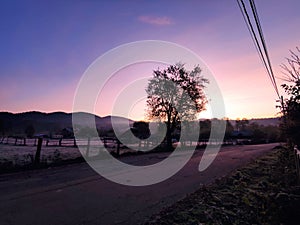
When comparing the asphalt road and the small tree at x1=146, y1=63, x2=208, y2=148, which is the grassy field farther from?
the small tree at x1=146, y1=63, x2=208, y2=148

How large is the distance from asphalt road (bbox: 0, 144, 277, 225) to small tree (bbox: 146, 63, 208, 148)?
23300 mm

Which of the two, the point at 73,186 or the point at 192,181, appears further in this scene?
the point at 192,181

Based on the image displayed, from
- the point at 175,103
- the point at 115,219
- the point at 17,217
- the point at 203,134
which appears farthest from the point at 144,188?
the point at 203,134

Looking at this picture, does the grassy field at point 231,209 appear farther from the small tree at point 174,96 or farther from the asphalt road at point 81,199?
the small tree at point 174,96

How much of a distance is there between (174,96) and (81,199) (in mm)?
27374

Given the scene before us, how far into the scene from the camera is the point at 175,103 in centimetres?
3278

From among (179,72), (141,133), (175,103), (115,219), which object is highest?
(179,72)

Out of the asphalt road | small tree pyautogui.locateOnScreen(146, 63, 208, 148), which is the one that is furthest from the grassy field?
small tree pyautogui.locateOnScreen(146, 63, 208, 148)

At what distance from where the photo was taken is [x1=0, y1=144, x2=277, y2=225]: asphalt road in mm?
4953

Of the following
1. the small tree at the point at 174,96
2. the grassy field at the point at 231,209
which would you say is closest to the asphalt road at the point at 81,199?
the grassy field at the point at 231,209

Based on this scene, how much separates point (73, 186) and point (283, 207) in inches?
226

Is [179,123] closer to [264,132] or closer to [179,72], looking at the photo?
[179,72]

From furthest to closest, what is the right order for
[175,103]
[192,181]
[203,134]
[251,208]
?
[203,134] < [175,103] < [192,181] < [251,208]

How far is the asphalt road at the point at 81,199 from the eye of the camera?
16.3ft
